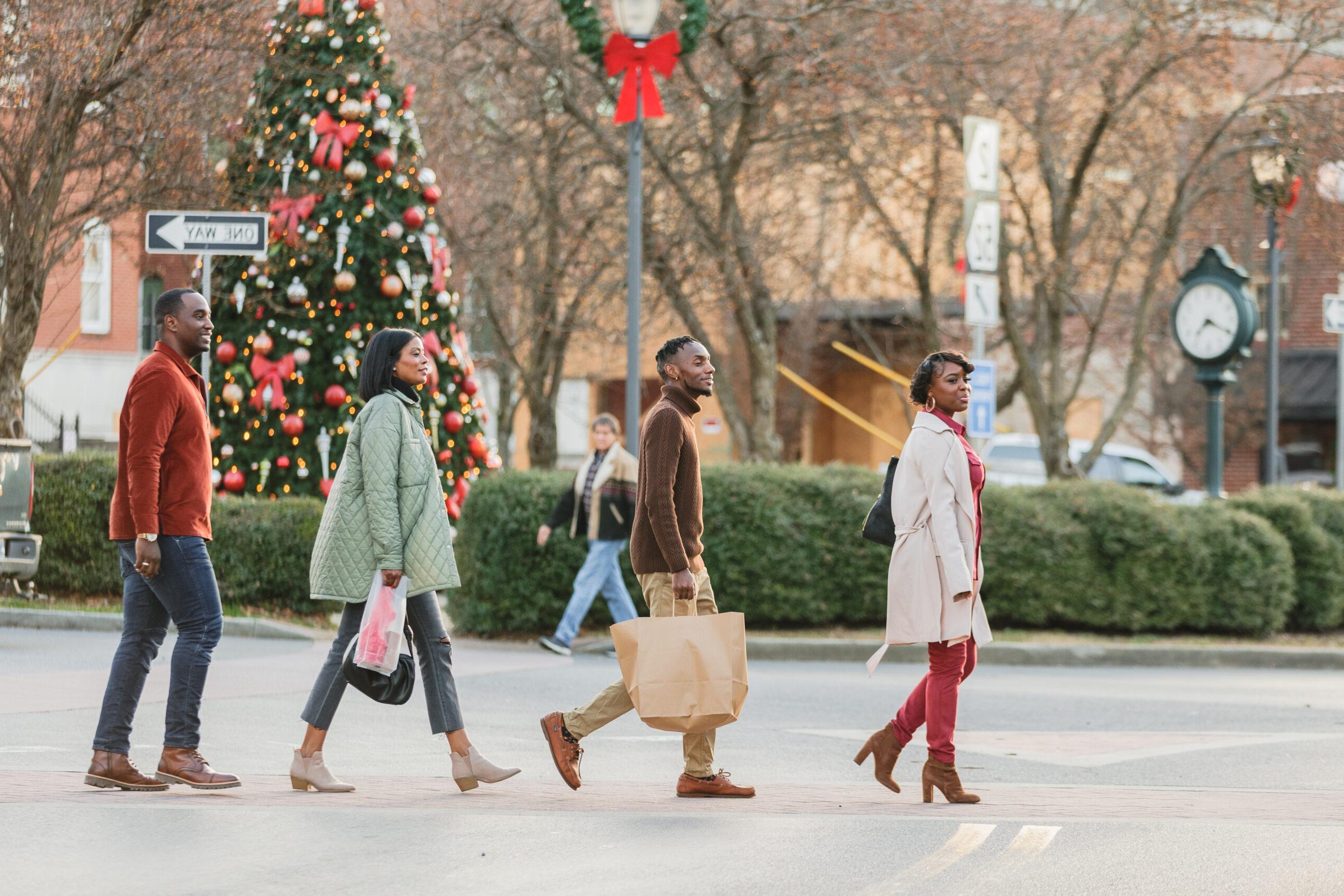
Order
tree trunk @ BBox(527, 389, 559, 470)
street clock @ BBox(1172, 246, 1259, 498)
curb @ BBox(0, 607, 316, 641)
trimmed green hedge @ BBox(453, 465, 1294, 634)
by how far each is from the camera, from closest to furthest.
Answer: curb @ BBox(0, 607, 316, 641) → trimmed green hedge @ BBox(453, 465, 1294, 634) → street clock @ BBox(1172, 246, 1259, 498) → tree trunk @ BBox(527, 389, 559, 470)

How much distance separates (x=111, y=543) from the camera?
15797mm

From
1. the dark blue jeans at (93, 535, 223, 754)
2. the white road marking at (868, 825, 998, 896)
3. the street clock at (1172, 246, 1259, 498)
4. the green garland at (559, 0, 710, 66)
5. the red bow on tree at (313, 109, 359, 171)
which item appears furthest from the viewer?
the street clock at (1172, 246, 1259, 498)

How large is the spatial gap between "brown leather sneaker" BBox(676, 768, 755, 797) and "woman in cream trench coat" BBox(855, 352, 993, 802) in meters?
0.53

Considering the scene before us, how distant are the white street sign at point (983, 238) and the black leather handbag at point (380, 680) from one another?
9.71 metres

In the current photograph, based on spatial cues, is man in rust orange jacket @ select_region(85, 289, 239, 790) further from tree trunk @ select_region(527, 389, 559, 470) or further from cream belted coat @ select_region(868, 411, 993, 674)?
tree trunk @ select_region(527, 389, 559, 470)

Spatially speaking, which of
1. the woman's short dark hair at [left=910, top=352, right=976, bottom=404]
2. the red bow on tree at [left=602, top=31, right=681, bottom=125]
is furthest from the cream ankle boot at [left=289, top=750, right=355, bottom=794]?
the red bow on tree at [left=602, top=31, right=681, bottom=125]

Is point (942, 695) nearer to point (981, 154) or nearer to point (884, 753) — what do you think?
point (884, 753)

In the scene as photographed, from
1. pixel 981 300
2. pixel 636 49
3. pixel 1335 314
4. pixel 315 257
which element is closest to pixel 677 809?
pixel 981 300

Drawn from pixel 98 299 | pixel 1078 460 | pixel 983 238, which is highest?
pixel 98 299

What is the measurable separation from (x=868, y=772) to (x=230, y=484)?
9951mm

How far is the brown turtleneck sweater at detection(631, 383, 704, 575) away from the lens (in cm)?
700

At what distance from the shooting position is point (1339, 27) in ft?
59.2

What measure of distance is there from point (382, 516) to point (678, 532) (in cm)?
115

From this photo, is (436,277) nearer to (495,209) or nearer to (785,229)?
(495,209)
